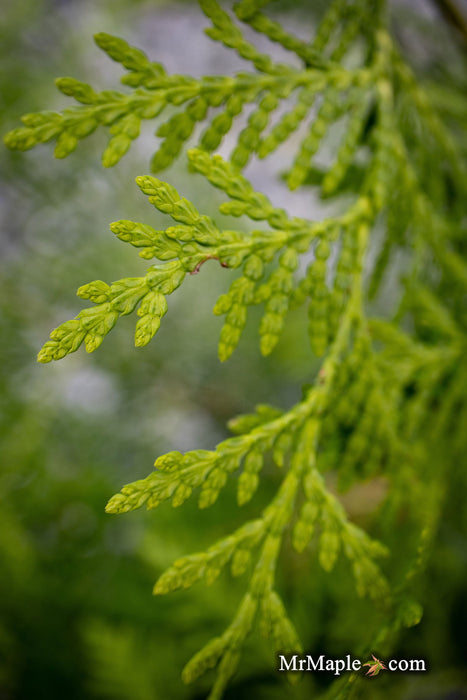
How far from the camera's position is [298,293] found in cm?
63

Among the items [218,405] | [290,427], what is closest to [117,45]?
[290,427]

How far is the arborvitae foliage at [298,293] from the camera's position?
20.8 inches

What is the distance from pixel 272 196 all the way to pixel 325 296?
6.31 feet

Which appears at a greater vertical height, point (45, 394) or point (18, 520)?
point (45, 394)

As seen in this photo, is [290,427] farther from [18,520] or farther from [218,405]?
[218,405]

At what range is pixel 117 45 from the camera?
0.55 metres

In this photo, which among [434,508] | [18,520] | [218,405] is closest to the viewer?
[434,508]

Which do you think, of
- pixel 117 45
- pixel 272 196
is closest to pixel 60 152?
pixel 117 45

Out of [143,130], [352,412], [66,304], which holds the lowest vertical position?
[352,412]

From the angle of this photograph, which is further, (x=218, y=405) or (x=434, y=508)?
(x=218, y=405)

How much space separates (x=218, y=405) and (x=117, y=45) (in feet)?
4.79

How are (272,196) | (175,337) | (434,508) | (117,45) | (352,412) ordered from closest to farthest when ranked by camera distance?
1. (117,45)
2. (352,412)
3. (434,508)
4. (175,337)
5. (272,196)

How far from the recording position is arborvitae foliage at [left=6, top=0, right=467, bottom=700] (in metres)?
0.53

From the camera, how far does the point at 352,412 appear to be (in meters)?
0.71
